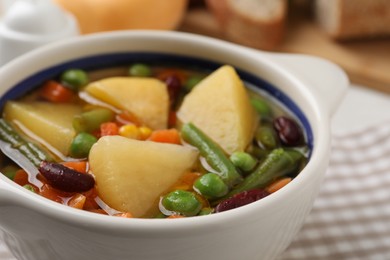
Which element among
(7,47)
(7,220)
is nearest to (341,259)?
(7,220)

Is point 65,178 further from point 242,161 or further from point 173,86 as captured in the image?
point 173,86

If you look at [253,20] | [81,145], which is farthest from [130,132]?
[253,20]

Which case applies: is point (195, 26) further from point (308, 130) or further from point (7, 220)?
point (7, 220)

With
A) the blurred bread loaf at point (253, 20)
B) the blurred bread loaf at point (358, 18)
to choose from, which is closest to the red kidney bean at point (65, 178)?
the blurred bread loaf at point (253, 20)

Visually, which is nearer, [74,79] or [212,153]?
[212,153]

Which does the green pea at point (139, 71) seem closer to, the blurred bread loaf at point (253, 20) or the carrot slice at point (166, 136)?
the carrot slice at point (166, 136)
